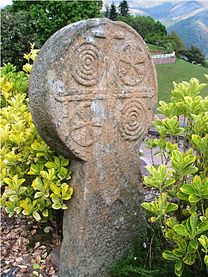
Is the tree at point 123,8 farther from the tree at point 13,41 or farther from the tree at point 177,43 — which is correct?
the tree at point 13,41

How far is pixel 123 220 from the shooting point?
116 inches

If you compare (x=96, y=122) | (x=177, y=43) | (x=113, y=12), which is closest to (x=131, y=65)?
(x=96, y=122)

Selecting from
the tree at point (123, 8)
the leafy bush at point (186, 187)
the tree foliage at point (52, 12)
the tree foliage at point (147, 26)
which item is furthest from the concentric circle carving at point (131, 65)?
the tree at point (123, 8)

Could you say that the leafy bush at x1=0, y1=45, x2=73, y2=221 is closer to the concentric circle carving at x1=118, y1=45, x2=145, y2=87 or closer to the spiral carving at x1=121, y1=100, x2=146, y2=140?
the spiral carving at x1=121, y1=100, x2=146, y2=140

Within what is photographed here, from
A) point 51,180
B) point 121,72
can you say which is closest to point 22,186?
point 51,180

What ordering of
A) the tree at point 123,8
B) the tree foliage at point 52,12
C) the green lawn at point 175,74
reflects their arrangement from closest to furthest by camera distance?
the green lawn at point 175,74, the tree foliage at point 52,12, the tree at point 123,8

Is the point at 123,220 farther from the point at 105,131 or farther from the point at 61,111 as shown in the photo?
the point at 61,111

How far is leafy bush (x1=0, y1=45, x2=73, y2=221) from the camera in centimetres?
277

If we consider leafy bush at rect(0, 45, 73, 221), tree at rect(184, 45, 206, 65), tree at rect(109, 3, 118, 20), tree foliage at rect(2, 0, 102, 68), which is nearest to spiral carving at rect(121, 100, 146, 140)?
leafy bush at rect(0, 45, 73, 221)

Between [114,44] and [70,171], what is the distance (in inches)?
33.6

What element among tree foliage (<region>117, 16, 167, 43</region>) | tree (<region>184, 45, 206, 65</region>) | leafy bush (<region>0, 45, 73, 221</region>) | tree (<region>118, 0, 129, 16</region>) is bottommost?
leafy bush (<region>0, 45, 73, 221</region>)

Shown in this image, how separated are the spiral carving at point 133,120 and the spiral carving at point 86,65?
12.3 inches

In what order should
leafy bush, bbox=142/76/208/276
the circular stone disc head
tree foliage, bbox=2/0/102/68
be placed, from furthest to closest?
tree foliage, bbox=2/0/102/68 < the circular stone disc head < leafy bush, bbox=142/76/208/276

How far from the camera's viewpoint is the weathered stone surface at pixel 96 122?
8.25 ft
